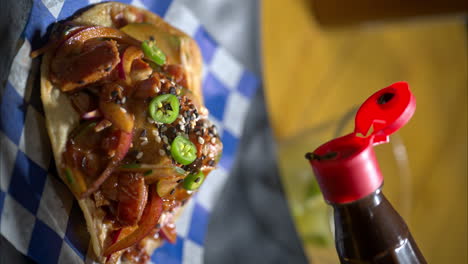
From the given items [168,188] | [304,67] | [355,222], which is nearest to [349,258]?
[355,222]

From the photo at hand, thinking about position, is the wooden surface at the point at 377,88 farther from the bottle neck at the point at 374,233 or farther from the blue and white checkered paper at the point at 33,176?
the blue and white checkered paper at the point at 33,176

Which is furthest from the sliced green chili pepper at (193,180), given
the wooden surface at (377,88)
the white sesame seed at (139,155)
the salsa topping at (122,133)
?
the wooden surface at (377,88)

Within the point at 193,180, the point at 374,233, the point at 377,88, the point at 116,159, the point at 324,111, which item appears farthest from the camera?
the point at 324,111

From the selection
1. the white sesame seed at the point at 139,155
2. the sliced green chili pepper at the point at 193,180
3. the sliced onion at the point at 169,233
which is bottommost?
the sliced onion at the point at 169,233

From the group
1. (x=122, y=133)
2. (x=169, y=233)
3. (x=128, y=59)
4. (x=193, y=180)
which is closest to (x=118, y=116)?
(x=122, y=133)

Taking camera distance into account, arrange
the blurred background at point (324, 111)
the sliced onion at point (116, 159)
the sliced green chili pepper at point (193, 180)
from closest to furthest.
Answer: the sliced onion at point (116, 159), the sliced green chili pepper at point (193, 180), the blurred background at point (324, 111)

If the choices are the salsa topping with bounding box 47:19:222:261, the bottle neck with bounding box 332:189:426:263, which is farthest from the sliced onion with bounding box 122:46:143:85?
the bottle neck with bounding box 332:189:426:263

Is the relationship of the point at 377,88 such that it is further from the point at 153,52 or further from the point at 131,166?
the point at 131,166
